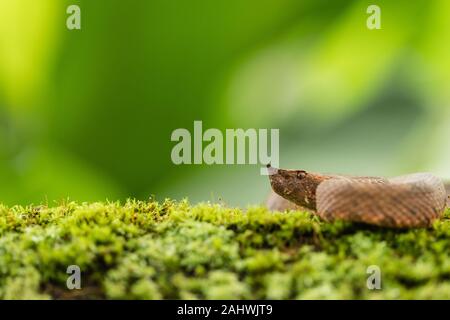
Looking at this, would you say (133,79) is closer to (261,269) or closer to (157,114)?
(157,114)

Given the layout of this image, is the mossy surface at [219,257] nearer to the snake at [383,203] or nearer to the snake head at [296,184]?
Answer: the snake at [383,203]

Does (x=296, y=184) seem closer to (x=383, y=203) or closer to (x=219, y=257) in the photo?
(x=383, y=203)

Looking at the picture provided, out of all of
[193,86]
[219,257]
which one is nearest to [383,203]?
[219,257]

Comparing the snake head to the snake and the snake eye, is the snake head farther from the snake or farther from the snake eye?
the snake

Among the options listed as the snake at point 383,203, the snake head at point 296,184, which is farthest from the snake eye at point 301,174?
the snake at point 383,203

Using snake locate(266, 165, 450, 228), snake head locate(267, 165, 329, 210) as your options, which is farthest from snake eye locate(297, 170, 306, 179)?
snake locate(266, 165, 450, 228)

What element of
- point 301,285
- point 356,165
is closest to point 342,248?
point 301,285
